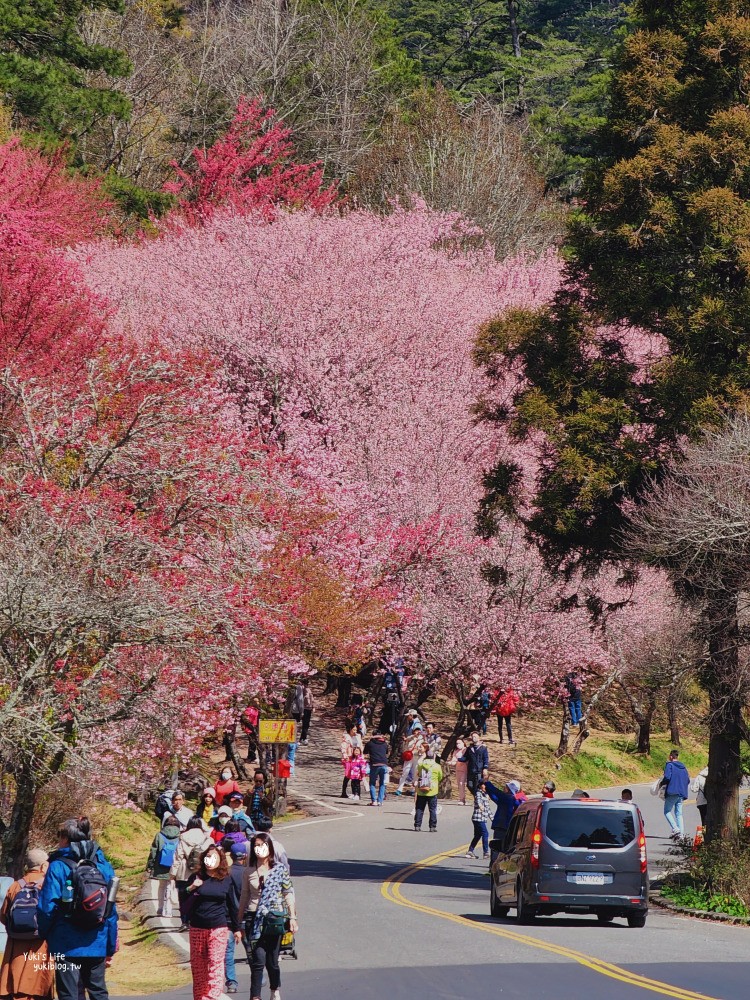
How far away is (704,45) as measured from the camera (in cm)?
2147

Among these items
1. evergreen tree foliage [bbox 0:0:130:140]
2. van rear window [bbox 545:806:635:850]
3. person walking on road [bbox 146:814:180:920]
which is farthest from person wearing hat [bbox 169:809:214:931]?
evergreen tree foliage [bbox 0:0:130:140]

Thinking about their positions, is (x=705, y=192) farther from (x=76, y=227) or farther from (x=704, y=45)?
(x=76, y=227)

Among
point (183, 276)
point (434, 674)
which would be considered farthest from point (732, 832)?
point (183, 276)

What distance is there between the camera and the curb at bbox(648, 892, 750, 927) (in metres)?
17.9

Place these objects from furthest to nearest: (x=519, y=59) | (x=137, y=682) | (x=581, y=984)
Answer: (x=519, y=59), (x=137, y=682), (x=581, y=984)

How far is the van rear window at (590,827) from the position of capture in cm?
1694

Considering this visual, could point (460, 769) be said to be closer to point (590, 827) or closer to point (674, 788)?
point (674, 788)

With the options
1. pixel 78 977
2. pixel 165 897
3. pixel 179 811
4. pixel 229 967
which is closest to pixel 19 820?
pixel 165 897

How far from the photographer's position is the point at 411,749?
32844 mm

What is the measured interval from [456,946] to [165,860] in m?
4.93

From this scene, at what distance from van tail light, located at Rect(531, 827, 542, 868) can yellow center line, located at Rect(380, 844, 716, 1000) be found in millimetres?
848

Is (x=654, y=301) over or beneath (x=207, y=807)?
over

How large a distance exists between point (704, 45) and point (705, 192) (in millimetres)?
2587

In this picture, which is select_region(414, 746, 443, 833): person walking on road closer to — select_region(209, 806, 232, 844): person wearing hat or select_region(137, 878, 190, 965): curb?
select_region(137, 878, 190, 965): curb
